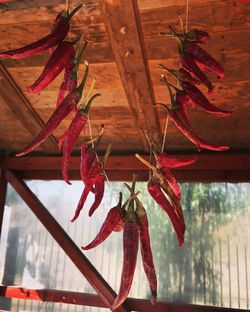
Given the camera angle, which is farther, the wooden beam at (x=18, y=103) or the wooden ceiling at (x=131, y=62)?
the wooden beam at (x=18, y=103)

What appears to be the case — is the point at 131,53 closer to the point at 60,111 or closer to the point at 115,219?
the point at 60,111

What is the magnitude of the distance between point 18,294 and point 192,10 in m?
2.53

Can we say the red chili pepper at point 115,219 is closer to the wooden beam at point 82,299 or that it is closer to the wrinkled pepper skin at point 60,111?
the wrinkled pepper skin at point 60,111

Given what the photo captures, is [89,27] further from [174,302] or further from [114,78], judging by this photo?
[174,302]

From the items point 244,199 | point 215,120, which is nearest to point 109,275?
point 244,199

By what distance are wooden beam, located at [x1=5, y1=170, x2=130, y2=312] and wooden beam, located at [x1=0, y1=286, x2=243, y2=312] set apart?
0.37 ft

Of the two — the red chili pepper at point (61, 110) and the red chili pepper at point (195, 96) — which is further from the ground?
the red chili pepper at point (195, 96)

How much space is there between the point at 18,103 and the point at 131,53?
1059 mm

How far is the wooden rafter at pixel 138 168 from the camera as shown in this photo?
268 centimetres

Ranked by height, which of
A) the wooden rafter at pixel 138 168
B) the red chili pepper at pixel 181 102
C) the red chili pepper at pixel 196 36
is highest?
the wooden rafter at pixel 138 168

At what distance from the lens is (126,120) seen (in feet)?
8.55

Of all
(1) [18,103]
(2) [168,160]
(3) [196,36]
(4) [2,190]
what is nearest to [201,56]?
(3) [196,36]

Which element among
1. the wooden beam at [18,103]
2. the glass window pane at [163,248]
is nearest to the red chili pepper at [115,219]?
the glass window pane at [163,248]

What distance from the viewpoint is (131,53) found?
5.90ft
